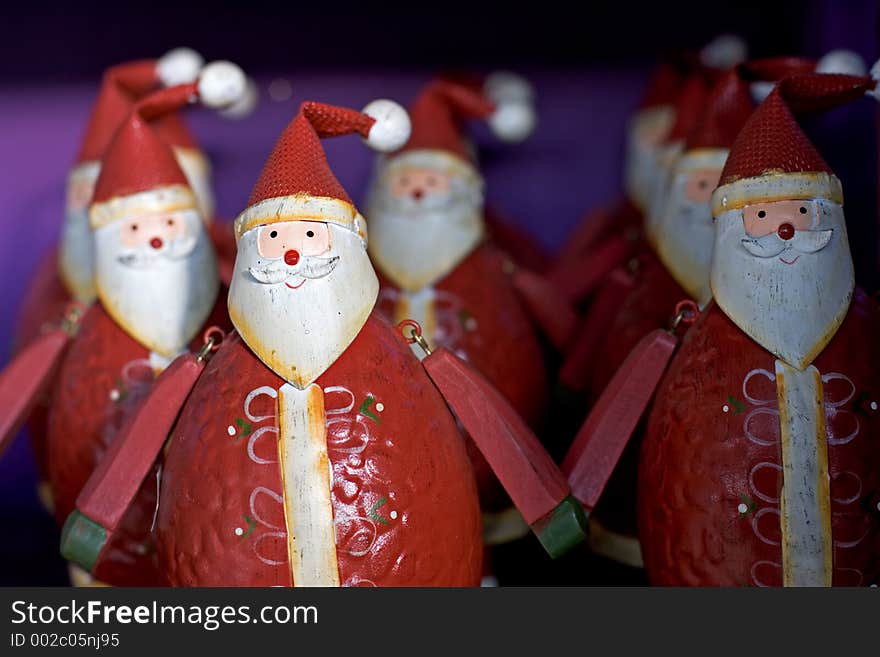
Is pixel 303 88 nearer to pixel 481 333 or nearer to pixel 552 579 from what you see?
pixel 481 333

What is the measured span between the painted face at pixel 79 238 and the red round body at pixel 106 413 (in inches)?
11.7

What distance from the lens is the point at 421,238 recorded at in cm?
157

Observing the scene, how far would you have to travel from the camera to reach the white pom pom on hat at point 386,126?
1.29m

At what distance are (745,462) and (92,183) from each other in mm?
976

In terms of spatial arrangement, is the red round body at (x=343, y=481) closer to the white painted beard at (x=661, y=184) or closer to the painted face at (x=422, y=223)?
the painted face at (x=422, y=223)

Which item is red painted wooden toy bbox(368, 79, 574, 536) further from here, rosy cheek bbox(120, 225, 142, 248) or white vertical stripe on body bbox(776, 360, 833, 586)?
white vertical stripe on body bbox(776, 360, 833, 586)

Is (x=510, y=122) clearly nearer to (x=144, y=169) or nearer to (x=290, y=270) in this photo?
(x=144, y=169)

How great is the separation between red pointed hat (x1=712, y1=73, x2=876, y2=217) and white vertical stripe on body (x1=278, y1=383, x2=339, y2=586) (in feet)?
1.50

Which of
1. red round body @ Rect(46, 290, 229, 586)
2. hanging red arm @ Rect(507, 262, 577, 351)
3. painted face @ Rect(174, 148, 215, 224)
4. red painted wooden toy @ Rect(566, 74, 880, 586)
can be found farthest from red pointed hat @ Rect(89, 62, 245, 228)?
red painted wooden toy @ Rect(566, 74, 880, 586)

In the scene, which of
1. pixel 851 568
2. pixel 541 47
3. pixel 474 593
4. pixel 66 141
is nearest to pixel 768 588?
pixel 851 568

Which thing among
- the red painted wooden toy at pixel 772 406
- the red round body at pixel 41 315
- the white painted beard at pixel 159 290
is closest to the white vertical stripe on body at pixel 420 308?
the white painted beard at pixel 159 290

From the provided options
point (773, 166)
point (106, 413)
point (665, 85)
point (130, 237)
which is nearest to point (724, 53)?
point (665, 85)

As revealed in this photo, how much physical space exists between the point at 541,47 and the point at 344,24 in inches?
13.2

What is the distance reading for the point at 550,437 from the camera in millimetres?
1608
